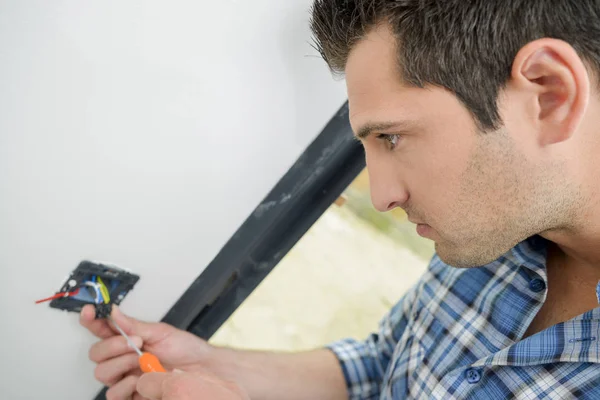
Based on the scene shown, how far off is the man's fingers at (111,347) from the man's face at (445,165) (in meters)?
0.43

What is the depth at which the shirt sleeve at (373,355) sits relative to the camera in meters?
0.96

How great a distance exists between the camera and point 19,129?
23.0 inches

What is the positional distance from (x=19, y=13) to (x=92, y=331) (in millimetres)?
475

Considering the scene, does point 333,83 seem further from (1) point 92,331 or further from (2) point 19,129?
(1) point 92,331

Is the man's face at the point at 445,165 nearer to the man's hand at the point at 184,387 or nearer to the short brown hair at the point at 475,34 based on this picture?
the short brown hair at the point at 475,34

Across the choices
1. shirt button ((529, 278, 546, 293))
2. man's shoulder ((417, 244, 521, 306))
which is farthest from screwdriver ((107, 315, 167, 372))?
shirt button ((529, 278, 546, 293))

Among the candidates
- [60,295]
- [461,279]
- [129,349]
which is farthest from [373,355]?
[60,295]

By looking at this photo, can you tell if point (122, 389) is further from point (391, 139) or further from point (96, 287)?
point (391, 139)

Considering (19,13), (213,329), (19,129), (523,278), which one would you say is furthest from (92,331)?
(523,278)

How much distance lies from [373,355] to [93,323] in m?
0.51

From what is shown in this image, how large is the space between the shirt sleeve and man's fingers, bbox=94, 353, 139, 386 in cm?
38

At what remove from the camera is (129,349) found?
0.79 meters

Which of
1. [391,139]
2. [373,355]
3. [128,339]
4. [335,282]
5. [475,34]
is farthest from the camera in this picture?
[335,282]

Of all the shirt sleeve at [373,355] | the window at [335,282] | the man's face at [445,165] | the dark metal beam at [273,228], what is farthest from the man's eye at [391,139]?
the window at [335,282]
